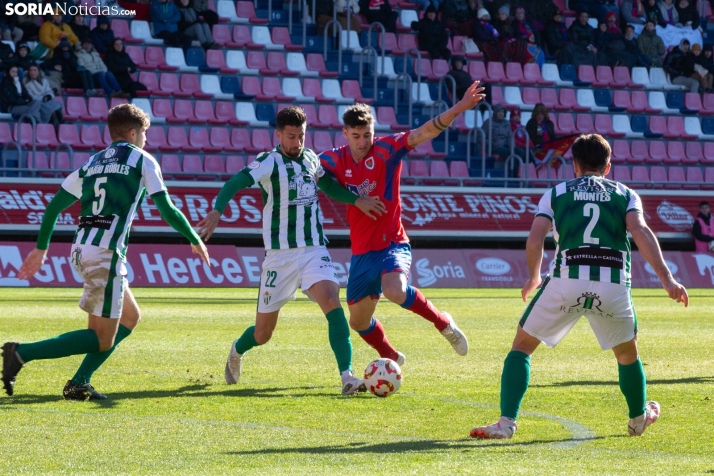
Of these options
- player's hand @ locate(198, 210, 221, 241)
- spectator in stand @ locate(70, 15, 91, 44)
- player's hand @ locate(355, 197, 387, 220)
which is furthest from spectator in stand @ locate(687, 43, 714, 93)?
player's hand @ locate(198, 210, 221, 241)

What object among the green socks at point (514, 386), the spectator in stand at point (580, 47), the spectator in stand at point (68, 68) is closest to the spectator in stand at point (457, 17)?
the spectator in stand at point (580, 47)

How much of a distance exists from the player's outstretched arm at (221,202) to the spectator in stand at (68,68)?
56.6 feet

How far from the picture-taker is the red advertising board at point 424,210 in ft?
71.1

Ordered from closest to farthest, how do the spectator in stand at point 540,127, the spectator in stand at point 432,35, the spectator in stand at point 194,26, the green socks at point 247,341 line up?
the green socks at point 247,341
the spectator in stand at point 194,26
the spectator in stand at point 540,127
the spectator in stand at point 432,35

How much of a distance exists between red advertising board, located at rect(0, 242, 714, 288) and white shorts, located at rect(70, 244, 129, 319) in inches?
561

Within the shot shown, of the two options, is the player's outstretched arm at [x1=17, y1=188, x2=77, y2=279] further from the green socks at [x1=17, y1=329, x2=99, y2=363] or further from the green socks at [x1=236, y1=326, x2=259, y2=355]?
the green socks at [x1=236, y1=326, x2=259, y2=355]

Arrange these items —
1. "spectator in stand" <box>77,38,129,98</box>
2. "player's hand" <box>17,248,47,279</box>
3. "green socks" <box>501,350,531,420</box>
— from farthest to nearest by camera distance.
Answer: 1. "spectator in stand" <box>77,38,129,98</box>
2. "player's hand" <box>17,248,47,279</box>
3. "green socks" <box>501,350,531,420</box>

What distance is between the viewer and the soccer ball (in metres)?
7.71

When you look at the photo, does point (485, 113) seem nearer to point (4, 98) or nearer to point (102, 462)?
point (4, 98)

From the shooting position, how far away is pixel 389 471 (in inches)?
204

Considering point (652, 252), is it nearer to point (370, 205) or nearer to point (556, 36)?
point (370, 205)

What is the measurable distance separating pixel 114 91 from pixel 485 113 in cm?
921

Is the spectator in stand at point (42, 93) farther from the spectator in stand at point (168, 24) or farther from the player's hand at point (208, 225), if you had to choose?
the player's hand at point (208, 225)

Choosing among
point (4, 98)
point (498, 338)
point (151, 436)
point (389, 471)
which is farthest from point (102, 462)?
point (4, 98)
